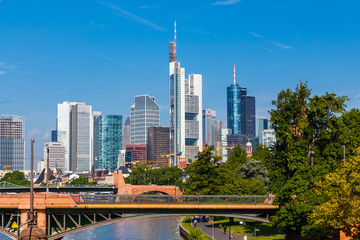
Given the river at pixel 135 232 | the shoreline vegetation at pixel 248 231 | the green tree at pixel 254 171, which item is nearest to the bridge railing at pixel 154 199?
the shoreline vegetation at pixel 248 231

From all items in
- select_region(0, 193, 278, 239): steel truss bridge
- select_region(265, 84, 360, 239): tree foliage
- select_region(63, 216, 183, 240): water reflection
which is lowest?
select_region(63, 216, 183, 240): water reflection

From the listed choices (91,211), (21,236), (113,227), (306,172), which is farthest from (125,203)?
(113,227)

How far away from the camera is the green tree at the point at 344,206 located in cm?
6206

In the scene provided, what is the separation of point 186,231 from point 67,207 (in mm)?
48072

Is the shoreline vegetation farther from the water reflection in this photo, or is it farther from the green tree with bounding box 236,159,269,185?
the green tree with bounding box 236,159,269,185

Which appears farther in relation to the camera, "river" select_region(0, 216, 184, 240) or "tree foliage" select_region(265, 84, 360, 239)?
"river" select_region(0, 216, 184, 240)

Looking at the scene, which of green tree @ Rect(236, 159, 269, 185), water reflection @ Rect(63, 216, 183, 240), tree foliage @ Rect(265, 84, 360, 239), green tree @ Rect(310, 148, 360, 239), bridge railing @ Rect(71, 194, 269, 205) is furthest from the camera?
green tree @ Rect(236, 159, 269, 185)

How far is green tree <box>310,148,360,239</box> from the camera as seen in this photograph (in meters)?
62.1

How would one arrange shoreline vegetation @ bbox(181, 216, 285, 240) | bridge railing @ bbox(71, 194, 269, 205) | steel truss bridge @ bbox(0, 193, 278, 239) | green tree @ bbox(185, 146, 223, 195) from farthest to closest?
1. green tree @ bbox(185, 146, 223, 195)
2. shoreline vegetation @ bbox(181, 216, 285, 240)
3. bridge railing @ bbox(71, 194, 269, 205)
4. steel truss bridge @ bbox(0, 193, 278, 239)

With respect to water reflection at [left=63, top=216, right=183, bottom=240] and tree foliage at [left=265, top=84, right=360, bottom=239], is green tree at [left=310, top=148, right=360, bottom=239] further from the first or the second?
water reflection at [left=63, top=216, right=183, bottom=240]

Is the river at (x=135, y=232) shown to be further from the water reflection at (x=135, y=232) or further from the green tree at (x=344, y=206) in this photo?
the green tree at (x=344, y=206)

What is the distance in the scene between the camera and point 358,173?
6391 centimetres

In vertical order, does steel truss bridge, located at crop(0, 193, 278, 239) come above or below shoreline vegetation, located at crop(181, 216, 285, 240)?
above

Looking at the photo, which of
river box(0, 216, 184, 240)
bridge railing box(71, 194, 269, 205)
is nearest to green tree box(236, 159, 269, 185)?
river box(0, 216, 184, 240)
